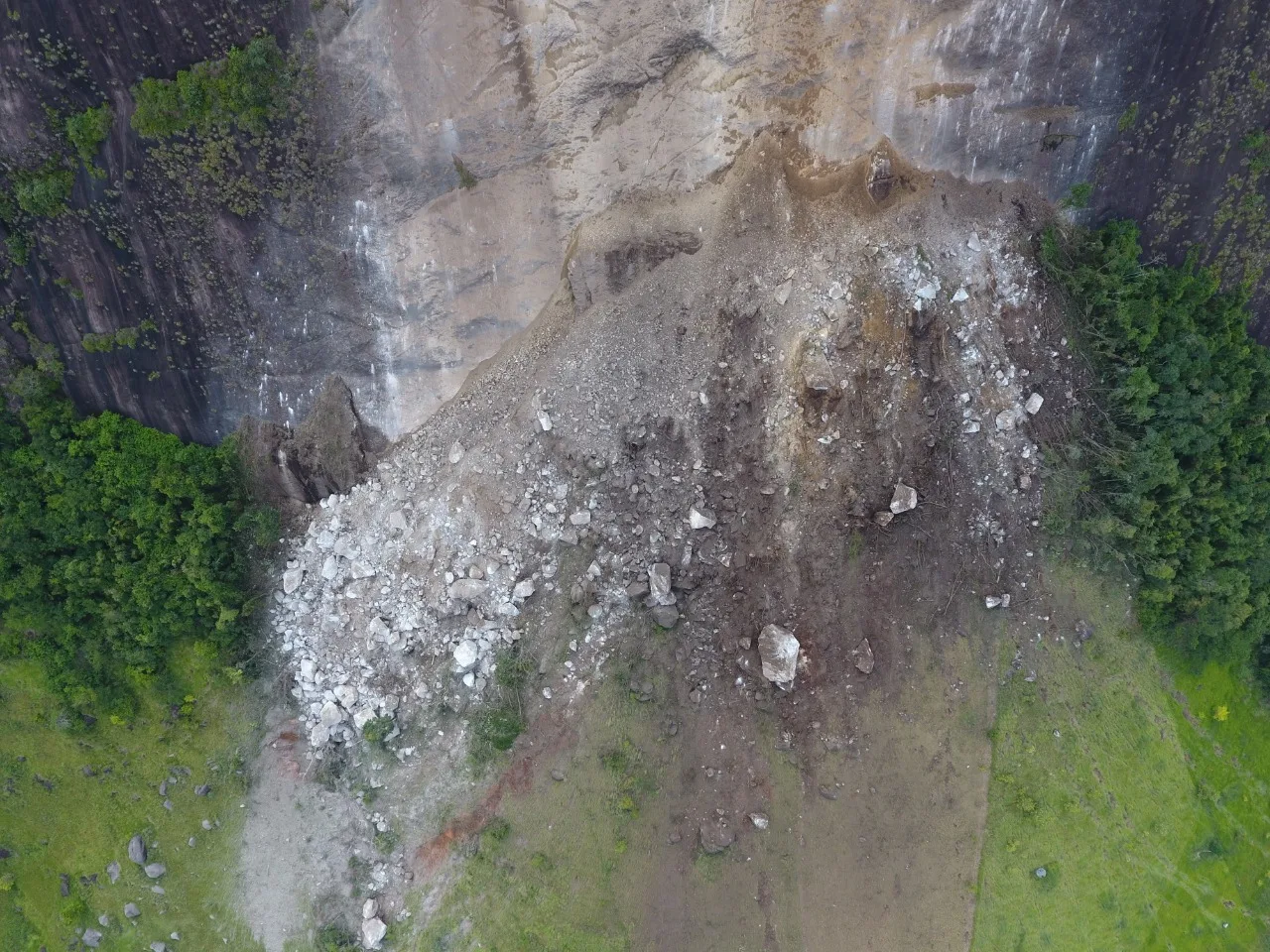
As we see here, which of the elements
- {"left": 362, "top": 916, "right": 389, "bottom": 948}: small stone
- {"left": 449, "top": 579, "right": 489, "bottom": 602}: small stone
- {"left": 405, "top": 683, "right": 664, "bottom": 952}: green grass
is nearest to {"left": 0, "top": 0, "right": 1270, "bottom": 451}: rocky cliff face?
{"left": 449, "top": 579, "right": 489, "bottom": 602}: small stone

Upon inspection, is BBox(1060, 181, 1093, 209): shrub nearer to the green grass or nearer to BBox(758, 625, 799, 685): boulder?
BBox(758, 625, 799, 685): boulder

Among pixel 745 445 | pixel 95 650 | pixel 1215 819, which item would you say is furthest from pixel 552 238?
pixel 1215 819

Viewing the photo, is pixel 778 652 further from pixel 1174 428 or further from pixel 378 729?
pixel 1174 428

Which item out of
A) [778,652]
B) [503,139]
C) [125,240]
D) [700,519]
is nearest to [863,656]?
[778,652]

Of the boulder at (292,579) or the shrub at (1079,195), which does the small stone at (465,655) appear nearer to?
the boulder at (292,579)

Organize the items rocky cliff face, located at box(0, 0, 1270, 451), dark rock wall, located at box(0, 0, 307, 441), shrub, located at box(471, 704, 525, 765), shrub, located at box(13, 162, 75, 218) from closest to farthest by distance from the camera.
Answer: dark rock wall, located at box(0, 0, 307, 441) → shrub, located at box(13, 162, 75, 218) → rocky cliff face, located at box(0, 0, 1270, 451) → shrub, located at box(471, 704, 525, 765)

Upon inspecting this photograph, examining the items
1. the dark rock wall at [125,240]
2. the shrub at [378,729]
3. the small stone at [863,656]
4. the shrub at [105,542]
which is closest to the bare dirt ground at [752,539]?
the small stone at [863,656]
